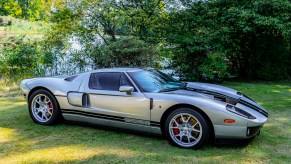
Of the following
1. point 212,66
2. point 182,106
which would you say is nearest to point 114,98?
point 182,106

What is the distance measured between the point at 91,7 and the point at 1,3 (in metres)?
33.9

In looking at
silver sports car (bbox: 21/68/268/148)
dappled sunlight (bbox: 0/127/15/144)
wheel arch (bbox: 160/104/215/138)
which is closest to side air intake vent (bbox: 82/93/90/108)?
silver sports car (bbox: 21/68/268/148)

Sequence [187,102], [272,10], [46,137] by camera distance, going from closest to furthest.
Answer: [187,102], [46,137], [272,10]

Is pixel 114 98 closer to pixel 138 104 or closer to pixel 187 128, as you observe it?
pixel 138 104

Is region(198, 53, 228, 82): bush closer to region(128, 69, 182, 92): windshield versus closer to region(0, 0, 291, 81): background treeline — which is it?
region(0, 0, 291, 81): background treeline

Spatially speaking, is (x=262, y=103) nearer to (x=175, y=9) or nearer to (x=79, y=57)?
(x=175, y=9)

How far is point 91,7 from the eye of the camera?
9.82 metres

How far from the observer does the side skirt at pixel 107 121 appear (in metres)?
3.98

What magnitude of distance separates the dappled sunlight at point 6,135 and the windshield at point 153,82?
217cm

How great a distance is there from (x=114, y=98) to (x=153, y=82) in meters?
0.68

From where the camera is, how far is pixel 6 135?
14.3 feet

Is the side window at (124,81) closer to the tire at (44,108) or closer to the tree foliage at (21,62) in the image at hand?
the tire at (44,108)

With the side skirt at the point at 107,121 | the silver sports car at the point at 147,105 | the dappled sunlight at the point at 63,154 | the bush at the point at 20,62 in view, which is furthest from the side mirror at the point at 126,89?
the bush at the point at 20,62

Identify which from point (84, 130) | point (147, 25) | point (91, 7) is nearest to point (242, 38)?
point (147, 25)
